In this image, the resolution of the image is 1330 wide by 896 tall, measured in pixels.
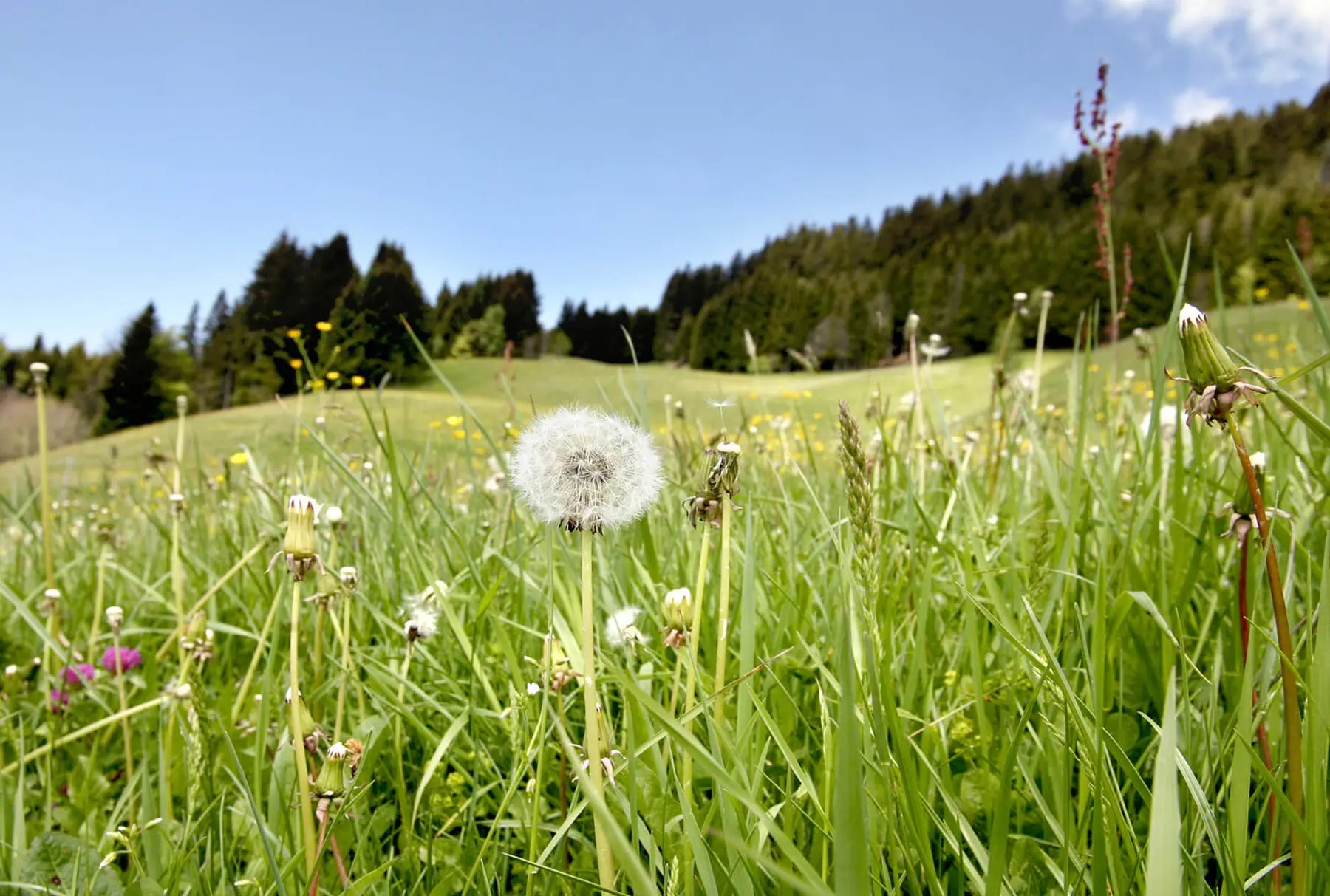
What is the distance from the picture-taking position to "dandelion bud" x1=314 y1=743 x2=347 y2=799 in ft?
2.44

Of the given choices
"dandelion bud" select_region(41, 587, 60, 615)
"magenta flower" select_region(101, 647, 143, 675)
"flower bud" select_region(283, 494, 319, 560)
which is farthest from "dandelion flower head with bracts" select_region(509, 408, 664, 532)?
"magenta flower" select_region(101, 647, 143, 675)

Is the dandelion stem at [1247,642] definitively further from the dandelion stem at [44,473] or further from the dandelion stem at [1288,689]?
the dandelion stem at [44,473]

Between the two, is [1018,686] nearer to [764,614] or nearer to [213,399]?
[764,614]

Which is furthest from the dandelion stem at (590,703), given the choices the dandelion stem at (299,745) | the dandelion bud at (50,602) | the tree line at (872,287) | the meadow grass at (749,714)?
the tree line at (872,287)

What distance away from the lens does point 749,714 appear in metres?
0.85

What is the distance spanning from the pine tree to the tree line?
10 cm

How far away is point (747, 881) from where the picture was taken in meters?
0.62

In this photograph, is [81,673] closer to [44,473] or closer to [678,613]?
[44,473]

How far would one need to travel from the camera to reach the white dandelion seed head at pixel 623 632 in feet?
3.47

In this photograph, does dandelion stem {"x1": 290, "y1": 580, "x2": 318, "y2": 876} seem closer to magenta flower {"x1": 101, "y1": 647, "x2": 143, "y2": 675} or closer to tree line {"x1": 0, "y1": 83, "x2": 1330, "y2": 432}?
magenta flower {"x1": 101, "y1": 647, "x2": 143, "y2": 675}

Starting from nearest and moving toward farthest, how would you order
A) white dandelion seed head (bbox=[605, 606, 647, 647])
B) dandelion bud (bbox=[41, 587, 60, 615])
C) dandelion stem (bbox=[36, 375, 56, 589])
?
white dandelion seed head (bbox=[605, 606, 647, 647]) → dandelion bud (bbox=[41, 587, 60, 615]) → dandelion stem (bbox=[36, 375, 56, 589])

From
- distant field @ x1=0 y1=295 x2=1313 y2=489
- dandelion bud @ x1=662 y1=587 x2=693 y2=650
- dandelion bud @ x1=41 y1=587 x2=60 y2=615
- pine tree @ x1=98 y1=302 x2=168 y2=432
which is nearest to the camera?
dandelion bud @ x1=662 y1=587 x2=693 y2=650

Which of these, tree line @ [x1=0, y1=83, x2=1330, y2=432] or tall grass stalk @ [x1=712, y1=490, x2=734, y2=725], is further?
tree line @ [x1=0, y1=83, x2=1330, y2=432]

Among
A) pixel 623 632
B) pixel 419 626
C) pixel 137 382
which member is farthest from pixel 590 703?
pixel 137 382
